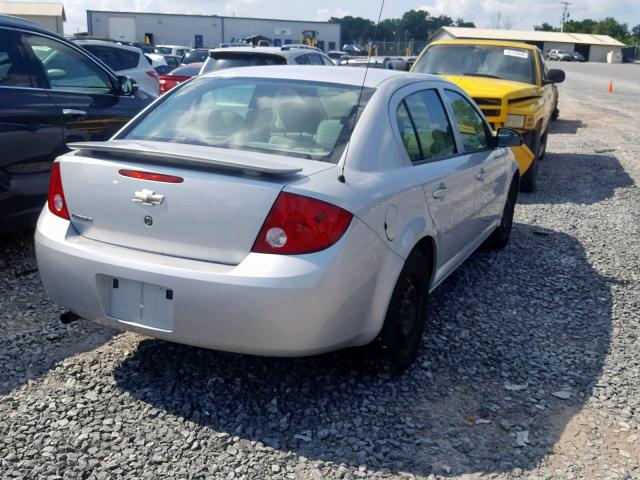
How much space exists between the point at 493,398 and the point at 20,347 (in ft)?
8.71

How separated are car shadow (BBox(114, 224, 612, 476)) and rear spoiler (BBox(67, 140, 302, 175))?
119cm

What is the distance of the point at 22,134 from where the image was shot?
211 inches

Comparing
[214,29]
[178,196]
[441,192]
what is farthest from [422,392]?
[214,29]

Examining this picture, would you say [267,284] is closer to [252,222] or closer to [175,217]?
[252,222]

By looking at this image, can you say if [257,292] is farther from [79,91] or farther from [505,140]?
[79,91]

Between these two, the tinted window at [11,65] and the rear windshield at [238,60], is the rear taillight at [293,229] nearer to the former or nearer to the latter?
the tinted window at [11,65]

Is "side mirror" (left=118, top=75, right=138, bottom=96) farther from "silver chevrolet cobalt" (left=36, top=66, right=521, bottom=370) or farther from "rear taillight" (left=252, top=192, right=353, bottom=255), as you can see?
"rear taillight" (left=252, top=192, right=353, bottom=255)

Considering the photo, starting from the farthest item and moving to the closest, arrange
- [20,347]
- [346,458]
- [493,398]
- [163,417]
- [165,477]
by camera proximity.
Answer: [20,347]
[493,398]
[163,417]
[346,458]
[165,477]

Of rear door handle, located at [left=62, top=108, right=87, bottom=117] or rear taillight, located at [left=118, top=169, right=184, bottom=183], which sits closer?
rear taillight, located at [left=118, top=169, right=184, bottom=183]

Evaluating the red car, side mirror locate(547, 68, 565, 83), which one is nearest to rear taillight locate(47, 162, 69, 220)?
side mirror locate(547, 68, 565, 83)

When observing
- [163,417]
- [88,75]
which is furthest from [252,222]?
[88,75]

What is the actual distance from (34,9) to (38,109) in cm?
4888

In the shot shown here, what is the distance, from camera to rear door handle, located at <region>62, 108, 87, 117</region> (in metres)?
5.77

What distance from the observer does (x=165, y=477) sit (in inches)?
118
